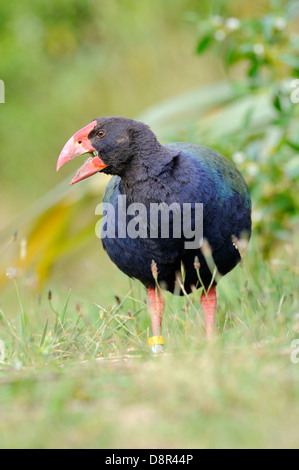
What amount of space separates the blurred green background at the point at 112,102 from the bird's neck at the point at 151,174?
1.50m

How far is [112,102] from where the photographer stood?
952 cm

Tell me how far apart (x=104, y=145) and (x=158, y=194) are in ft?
1.12

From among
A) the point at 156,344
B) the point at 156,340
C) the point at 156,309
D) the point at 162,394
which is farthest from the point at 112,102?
the point at 162,394

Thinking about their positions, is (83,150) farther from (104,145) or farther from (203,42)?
(203,42)

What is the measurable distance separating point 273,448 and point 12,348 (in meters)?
1.53

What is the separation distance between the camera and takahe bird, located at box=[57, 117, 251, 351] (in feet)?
10.5

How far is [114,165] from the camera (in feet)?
10.7

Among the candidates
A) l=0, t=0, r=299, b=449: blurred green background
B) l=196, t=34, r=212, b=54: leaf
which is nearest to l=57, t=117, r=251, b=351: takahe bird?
l=0, t=0, r=299, b=449: blurred green background

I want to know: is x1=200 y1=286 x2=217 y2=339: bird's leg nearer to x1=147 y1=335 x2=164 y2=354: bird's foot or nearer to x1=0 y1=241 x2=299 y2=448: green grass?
x1=0 y1=241 x2=299 y2=448: green grass

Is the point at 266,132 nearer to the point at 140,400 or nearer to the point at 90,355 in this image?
the point at 90,355

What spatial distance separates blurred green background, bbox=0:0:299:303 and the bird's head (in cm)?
151

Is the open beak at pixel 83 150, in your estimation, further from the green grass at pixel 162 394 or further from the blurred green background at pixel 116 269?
the green grass at pixel 162 394

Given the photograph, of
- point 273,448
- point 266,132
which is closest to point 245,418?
point 273,448

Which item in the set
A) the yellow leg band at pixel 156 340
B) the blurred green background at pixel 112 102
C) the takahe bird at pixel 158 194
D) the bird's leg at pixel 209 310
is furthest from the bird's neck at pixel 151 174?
the blurred green background at pixel 112 102
